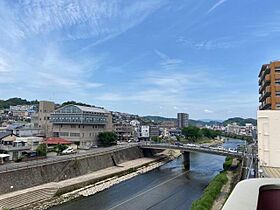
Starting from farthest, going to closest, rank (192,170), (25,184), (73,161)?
(192,170), (73,161), (25,184)

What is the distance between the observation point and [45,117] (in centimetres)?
4881

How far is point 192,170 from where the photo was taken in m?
33.4

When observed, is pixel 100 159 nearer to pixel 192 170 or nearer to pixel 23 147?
pixel 23 147

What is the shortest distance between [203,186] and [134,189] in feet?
21.5

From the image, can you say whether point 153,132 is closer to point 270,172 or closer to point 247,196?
point 270,172

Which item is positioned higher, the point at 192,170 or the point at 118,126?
the point at 118,126

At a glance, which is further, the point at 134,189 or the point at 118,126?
the point at 118,126

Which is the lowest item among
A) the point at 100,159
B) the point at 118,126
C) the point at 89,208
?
the point at 89,208

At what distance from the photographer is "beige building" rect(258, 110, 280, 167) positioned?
1450cm

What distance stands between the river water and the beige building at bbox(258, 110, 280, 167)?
6.77 metres

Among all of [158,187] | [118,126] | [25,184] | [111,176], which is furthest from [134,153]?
[118,126]

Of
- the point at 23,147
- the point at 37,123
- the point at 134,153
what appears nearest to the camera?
the point at 23,147

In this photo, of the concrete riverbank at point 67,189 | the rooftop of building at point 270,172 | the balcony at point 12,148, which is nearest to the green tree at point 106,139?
the concrete riverbank at point 67,189

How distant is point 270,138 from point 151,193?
36.9 ft
